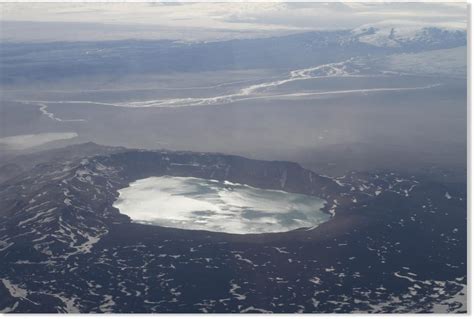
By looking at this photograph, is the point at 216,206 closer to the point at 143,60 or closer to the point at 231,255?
the point at 231,255

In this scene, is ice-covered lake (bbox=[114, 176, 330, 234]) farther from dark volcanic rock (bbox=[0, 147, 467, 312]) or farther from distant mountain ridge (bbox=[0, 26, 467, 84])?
distant mountain ridge (bbox=[0, 26, 467, 84])

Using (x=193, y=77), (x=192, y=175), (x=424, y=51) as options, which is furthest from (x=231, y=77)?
(x=192, y=175)

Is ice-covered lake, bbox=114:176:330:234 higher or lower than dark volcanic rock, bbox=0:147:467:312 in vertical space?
higher

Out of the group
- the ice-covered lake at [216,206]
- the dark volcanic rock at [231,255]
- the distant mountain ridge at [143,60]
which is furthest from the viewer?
the distant mountain ridge at [143,60]

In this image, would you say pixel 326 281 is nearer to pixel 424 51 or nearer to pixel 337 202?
pixel 337 202

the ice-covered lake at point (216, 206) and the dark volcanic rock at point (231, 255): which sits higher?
the ice-covered lake at point (216, 206)

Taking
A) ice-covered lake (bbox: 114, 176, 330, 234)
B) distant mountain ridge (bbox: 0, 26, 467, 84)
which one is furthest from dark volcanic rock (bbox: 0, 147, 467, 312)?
distant mountain ridge (bbox: 0, 26, 467, 84)

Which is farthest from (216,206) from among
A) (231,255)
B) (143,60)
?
(143,60)

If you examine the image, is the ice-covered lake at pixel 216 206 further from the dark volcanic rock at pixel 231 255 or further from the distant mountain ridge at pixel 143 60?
the distant mountain ridge at pixel 143 60

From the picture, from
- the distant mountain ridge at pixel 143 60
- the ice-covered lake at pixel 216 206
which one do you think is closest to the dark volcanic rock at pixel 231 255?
the ice-covered lake at pixel 216 206
